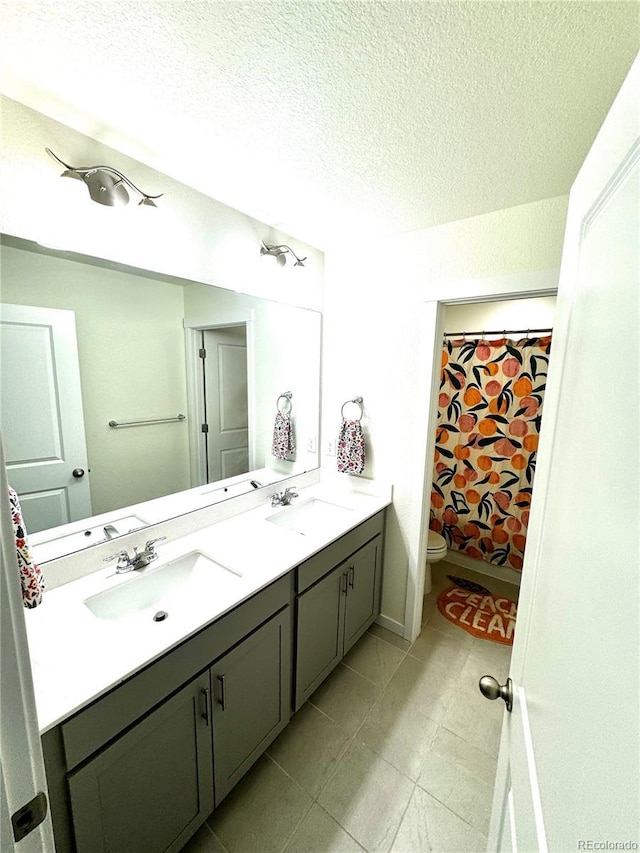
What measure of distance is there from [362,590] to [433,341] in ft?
4.68

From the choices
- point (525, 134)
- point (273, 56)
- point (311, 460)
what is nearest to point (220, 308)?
point (273, 56)

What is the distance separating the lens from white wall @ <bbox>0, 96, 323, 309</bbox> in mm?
982

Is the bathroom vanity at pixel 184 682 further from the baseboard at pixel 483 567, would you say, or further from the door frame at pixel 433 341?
the baseboard at pixel 483 567

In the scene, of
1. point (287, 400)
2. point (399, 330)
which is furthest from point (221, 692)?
point (399, 330)

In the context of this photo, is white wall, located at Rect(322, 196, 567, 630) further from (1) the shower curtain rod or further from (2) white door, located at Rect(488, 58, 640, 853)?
(1) the shower curtain rod

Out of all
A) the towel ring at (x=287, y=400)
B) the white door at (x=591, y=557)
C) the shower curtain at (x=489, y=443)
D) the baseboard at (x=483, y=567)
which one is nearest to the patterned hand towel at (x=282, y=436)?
the towel ring at (x=287, y=400)

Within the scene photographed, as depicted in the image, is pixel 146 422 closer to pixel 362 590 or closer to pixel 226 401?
pixel 226 401

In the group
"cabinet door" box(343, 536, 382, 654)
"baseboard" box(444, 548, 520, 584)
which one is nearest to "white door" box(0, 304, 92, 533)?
"cabinet door" box(343, 536, 382, 654)

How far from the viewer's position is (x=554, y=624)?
1.76 ft

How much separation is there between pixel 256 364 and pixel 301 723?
1.77 metres

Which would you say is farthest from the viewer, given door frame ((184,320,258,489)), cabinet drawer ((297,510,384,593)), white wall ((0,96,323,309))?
door frame ((184,320,258,489))

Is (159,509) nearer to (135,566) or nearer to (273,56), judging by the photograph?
(135,566)

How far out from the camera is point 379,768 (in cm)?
135

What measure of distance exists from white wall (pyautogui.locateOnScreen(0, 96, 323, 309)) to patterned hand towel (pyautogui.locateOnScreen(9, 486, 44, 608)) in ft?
2.74
